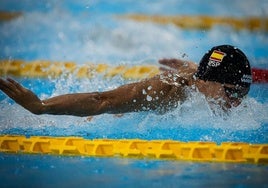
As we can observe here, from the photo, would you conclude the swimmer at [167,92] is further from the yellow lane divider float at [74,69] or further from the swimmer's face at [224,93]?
the yellow lane divider float at [74,69]

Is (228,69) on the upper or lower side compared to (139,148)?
upper

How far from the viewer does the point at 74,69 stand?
405 centimetres

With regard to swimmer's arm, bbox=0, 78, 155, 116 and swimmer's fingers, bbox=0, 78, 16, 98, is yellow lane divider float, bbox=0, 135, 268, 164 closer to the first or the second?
swimmer's arm, bbox=0, 78, 155, 116

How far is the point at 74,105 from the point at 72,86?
109 cm

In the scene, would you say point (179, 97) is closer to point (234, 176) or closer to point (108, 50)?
point (234, 176)

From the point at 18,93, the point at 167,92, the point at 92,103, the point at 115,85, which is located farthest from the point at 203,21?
the point at 18,93

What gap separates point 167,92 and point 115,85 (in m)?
1.08

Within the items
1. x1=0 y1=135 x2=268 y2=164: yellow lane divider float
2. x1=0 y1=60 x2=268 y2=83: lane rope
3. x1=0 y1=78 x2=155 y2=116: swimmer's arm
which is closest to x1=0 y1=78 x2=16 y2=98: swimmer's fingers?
x1=0 y1=78 x2=155 y2=116: swimmer's arm

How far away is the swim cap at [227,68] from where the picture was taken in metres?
2.57

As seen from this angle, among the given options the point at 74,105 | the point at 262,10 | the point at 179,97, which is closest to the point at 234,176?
the point at 179,97

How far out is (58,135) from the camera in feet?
9.39

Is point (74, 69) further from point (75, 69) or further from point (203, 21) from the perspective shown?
point (203, 21)

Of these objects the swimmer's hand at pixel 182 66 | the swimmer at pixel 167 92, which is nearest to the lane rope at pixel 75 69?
the swimmer's hand at pixel 182 66

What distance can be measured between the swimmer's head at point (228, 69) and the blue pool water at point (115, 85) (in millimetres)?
203
